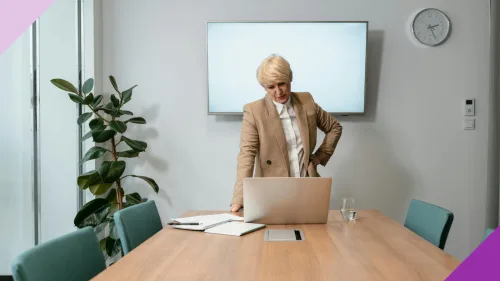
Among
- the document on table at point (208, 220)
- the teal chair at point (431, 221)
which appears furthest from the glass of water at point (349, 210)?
the document on table at point (208, 220)

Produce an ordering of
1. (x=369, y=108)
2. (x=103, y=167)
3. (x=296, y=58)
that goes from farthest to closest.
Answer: (x=369, y=108) → (x=296, y=58) → (x=103, y=167)

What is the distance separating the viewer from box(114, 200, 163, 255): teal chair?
213 cm

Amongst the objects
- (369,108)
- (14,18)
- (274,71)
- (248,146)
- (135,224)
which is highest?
(14,18)

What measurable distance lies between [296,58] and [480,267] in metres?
2.83

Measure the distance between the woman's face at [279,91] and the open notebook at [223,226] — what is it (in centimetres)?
83

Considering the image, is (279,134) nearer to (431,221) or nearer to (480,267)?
(431,221)

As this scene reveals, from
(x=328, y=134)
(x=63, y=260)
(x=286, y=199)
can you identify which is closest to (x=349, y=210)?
(x=286, y=199)

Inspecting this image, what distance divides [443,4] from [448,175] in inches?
59.0

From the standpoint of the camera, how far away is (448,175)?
4203 millimetres

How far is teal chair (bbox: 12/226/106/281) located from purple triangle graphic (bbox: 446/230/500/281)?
1.20 metres

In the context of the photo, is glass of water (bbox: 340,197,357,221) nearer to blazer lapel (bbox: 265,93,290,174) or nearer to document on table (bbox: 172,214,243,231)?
document on table (bbox: 172,214,243,231)

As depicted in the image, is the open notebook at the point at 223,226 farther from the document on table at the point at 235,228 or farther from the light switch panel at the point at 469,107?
the light switch panel at the point at 469,107

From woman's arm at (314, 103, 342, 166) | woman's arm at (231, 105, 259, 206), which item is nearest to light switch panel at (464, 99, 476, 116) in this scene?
woman's arm at (314, 103, 342, 166)

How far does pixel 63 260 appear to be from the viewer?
1.57 m
